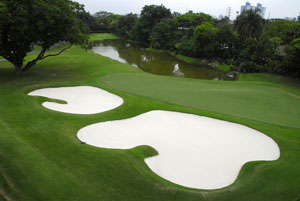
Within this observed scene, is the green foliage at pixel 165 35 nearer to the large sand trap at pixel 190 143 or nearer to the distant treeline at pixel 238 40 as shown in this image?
the distant treeline at pixel 238 40

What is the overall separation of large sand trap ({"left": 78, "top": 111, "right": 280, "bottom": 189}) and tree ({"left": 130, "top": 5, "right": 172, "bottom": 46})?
6933 cm

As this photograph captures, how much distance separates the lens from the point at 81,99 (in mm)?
20094

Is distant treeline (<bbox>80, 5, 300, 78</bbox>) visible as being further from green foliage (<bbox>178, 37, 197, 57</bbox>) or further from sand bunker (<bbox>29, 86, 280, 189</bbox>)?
sand bunker (<bbox>29, 86, 280, 189</bbox>)

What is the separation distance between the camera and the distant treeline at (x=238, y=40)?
38.8 metres

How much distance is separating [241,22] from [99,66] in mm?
31651

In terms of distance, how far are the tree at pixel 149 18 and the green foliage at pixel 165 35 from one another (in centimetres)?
1103

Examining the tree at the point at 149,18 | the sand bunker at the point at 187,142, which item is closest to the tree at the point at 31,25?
the sand bunker at the point at 187,142

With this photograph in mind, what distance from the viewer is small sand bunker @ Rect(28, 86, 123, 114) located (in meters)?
17.7

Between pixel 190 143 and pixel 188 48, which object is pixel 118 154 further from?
pixel 188 48

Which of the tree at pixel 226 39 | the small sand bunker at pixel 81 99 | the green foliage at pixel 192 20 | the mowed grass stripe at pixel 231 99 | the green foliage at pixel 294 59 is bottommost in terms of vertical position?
the small sand bunker at pixel 81 99

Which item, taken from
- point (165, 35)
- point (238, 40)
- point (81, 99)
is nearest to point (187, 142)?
point (81, 99)

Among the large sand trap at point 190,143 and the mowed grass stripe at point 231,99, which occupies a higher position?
the mowed grass stripe at point 231,99

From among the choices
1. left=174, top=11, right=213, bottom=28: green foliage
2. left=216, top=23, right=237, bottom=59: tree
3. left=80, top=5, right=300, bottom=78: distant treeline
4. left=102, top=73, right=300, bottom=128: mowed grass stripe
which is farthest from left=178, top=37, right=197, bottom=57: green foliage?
left=102, top=73, right=300, bottom=128: mowed grass stripe

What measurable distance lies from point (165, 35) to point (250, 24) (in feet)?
91.3
